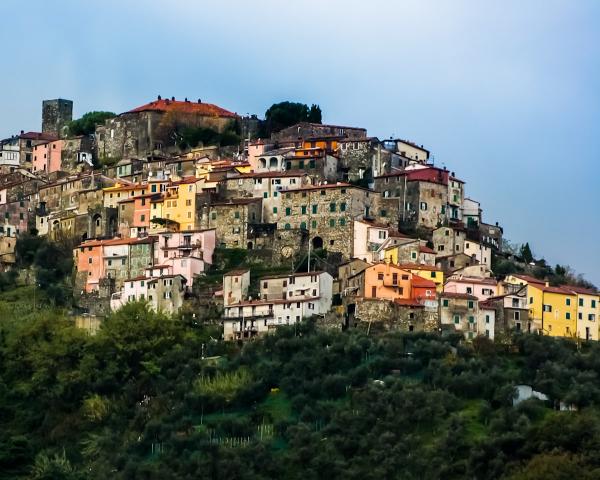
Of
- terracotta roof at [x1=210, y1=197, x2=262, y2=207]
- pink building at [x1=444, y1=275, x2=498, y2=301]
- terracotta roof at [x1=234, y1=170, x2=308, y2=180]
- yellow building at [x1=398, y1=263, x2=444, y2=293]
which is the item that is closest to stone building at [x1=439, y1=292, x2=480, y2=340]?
pink building at [x1=444, y1=275, x2=498, y2=301]

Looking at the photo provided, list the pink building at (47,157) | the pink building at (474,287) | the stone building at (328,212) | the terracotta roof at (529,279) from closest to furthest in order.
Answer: the pink building at (474,287), the terracotta roof at (529,279), the stone building at (328,212), the pink building at (47,157)

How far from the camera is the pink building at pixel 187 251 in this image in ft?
288

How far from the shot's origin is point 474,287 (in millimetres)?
83312

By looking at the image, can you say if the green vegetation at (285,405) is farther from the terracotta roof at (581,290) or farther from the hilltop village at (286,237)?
the terracotta roof at (581,290)

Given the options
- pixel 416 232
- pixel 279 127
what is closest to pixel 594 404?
pixel 416 232

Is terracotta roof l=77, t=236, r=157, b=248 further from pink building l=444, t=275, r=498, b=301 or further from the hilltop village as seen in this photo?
pink building l=444, t=275, r=498, b=301

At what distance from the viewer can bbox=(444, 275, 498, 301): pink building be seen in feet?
273

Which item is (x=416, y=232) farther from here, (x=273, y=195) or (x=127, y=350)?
(x=127, y=350)

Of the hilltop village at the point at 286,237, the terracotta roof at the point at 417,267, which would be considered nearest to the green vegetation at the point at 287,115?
the hilltop village at the point at 286,237

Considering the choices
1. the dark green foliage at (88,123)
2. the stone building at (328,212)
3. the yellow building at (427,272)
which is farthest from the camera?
the dark green foliage at (88,123)

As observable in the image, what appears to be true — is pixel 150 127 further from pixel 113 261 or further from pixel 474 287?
pixel 474 287

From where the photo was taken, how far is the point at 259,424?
77500mm

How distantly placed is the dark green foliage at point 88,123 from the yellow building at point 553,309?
34.4m

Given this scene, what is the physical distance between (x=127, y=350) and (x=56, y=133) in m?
34.3
